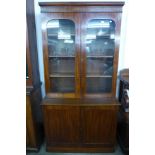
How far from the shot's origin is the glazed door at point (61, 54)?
180cm

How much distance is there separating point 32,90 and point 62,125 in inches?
23.7

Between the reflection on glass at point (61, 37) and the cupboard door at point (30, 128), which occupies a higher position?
the reflection on glass at point (61, 37)

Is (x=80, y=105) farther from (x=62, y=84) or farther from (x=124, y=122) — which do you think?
(x=124, y=122)

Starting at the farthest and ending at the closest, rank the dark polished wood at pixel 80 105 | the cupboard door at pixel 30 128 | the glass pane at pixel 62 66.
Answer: the glass pane at pixel 62 66 < the cupboard door at pixel 30 128 < the dark polished wood at pixel 80 105

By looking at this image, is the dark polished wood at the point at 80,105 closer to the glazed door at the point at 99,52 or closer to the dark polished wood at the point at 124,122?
the glazed door at the point at 99,52

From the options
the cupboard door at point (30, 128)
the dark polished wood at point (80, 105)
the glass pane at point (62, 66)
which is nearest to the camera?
the dark polished wood at point (80, 105)

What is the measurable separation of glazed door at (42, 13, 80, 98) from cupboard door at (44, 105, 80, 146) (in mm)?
203

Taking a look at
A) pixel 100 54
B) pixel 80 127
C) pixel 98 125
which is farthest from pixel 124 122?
pixel 100 54

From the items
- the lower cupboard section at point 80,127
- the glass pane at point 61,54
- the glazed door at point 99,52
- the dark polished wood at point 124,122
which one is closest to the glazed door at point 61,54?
the glass pane at point 61,54

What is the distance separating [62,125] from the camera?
1958mm

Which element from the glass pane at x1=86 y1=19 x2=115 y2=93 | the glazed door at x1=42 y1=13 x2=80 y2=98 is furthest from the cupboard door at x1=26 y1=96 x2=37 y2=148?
the glass pane at x1=86 y1=19 x2=115 y2=93

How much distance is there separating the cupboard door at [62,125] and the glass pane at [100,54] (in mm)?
406
